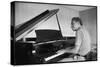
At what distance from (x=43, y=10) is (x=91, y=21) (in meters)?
0.74

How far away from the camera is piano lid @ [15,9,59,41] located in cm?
239

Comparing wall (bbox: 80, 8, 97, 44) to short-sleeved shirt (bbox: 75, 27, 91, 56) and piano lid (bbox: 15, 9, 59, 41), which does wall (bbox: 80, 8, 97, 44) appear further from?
piano lid (bbox: 15, 9, 59, 41)

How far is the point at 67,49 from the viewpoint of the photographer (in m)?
2.66

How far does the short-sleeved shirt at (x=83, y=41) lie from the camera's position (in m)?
2.72

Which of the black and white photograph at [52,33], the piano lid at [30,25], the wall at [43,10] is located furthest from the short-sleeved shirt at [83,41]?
the piano lid at [30,25]

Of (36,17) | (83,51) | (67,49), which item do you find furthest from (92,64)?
(36,17)

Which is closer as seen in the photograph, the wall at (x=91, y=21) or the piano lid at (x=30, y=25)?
the piano lid at (x=30, y=25)

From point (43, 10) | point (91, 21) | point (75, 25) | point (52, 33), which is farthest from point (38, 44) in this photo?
point (91, 21)

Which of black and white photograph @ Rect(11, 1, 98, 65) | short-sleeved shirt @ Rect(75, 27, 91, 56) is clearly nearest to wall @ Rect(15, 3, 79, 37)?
black and white photograph @ Rect(11, 1, 98, 65)

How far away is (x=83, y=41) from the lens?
274cm

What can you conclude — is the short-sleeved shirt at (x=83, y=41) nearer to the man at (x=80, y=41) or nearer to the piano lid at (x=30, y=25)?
the man at (x=80, y=41)

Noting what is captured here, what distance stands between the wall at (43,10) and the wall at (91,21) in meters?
0.13

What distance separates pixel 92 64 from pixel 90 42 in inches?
12.7

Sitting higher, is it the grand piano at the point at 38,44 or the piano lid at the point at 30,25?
the piano lid at the point at 30,25
